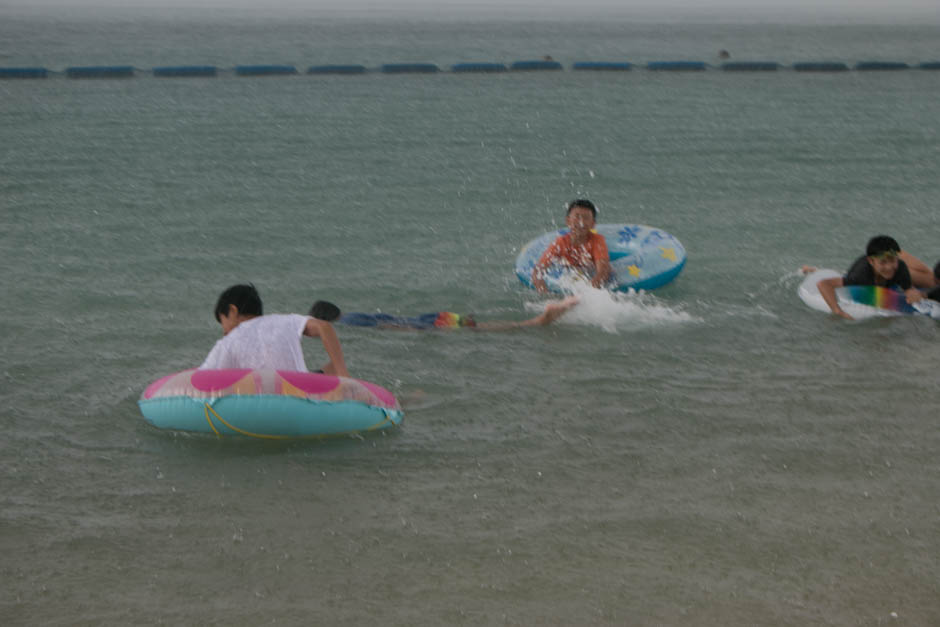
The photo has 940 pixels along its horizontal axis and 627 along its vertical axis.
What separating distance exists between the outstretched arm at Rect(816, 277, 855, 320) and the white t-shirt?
3.70 meters

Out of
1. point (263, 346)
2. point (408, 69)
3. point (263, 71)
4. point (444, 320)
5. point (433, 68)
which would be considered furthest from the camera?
point (433, 68)

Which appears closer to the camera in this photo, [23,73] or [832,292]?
[832,292]

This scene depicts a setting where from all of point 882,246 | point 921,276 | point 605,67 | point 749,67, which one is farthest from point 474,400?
point 749,67

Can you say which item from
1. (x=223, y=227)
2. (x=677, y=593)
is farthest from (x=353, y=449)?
(x=223, y=227)

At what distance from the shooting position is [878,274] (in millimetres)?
7418

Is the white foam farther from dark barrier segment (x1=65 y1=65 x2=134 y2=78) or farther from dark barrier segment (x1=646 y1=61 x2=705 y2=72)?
dark barrier segment (x1=646 y1=61 x2=705 y2=72)

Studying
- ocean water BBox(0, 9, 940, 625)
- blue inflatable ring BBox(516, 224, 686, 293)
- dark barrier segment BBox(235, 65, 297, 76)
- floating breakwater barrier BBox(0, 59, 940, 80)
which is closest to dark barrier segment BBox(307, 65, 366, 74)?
floating breakwater barrier BBox(0, 59, 940, 80)

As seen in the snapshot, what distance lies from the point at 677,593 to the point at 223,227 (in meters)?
7.15

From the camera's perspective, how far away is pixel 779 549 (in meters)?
4.58

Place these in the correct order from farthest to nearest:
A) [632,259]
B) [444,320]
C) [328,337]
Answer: [632,259], [444,320], [328,337]

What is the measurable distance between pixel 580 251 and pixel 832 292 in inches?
66.9

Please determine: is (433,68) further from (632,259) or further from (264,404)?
(264,404)

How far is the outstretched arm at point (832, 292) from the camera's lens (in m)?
7.52

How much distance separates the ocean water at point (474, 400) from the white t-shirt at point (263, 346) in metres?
0.40
